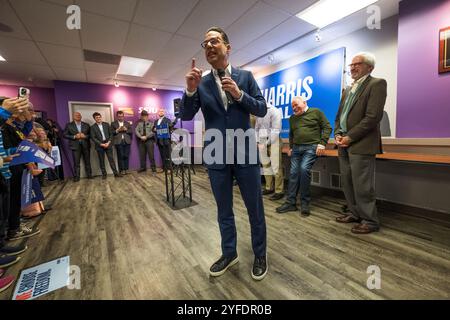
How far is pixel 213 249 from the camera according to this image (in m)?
1.81

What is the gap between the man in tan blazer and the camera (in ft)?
6.02

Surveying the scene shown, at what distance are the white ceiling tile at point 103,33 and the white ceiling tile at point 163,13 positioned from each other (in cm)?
35

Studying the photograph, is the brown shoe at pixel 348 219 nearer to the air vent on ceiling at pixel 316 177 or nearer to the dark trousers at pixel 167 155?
the air vent on ceiling at pixel 316 177

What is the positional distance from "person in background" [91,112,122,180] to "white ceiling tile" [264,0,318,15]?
510 cm

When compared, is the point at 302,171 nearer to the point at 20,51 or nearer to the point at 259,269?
the point at 259,269

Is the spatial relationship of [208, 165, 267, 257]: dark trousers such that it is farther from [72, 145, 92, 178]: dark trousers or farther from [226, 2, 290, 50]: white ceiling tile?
[72, 145, 92, 178]: dark trousers

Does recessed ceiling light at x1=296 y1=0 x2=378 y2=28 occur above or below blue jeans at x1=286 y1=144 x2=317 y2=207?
above

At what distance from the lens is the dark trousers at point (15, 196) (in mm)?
A: 2008

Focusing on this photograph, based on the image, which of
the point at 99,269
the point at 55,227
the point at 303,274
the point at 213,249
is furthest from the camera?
the point at 55,227

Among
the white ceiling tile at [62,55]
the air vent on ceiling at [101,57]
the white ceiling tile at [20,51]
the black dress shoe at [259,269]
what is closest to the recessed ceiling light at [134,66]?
the air vent on ceiling at [101,57]

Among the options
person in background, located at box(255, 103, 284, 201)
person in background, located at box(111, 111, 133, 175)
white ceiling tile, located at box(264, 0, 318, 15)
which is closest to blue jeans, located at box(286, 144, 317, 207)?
person in background, located at box(255, 103, 284, 201)
